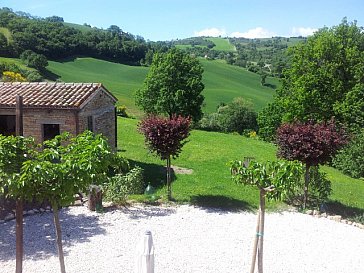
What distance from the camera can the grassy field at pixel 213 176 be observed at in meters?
15.6

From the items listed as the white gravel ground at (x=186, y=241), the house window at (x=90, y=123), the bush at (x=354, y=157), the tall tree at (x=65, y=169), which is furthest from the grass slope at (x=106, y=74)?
the tall tree at (x=65, y=169)

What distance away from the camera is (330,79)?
1245 inches

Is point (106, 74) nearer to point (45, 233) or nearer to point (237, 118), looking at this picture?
point (237, 118)

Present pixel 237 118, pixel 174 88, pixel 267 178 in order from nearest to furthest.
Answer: pixel 267 178 → pixel 174 88 → pixel 237 118

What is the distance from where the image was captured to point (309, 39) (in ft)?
112

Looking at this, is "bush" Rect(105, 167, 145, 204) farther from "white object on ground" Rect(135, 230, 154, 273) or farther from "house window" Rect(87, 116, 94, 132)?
"white object on ground" Rect(135, 230, 154, 273)

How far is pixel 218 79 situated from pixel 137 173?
255 ft

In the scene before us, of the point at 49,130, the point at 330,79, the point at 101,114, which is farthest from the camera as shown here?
the point at 330,79

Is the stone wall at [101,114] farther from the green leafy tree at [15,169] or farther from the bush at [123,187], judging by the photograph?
the green leafy tree at [15,169]

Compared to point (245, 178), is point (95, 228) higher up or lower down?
lower down

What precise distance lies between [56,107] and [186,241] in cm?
865

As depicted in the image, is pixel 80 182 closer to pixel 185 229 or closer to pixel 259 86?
pixel 185 229

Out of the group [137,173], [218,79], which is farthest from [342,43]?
[218,79]

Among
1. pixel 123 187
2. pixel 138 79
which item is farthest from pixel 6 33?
pixel 123 187
